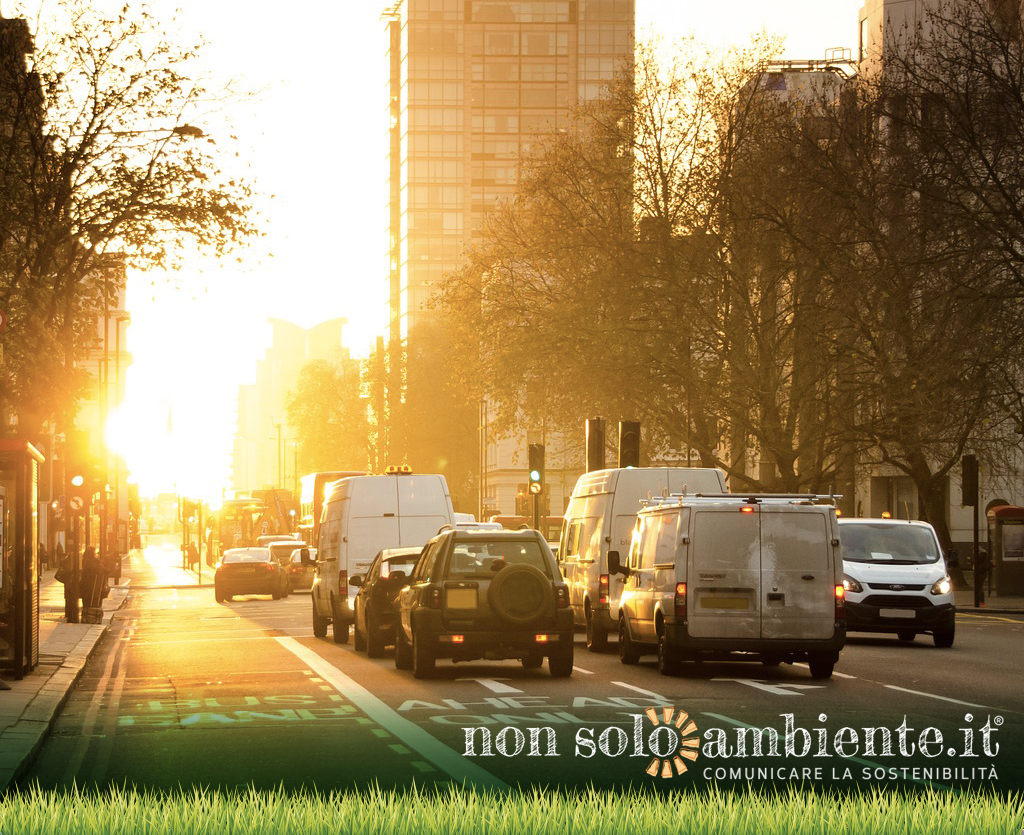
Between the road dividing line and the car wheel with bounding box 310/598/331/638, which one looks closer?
the road dividing line

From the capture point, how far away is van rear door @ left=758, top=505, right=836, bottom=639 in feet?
64.6

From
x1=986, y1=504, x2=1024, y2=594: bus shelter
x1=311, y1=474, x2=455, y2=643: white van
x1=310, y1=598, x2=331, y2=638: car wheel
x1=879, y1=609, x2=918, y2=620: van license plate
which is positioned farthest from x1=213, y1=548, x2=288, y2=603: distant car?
x1=879, y1=609, x2=918, y2=620: van license plate

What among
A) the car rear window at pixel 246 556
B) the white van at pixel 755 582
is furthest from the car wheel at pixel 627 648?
the car rear window at pixel 246 556

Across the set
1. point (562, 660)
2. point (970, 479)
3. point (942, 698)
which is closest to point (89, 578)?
point (562, 660)

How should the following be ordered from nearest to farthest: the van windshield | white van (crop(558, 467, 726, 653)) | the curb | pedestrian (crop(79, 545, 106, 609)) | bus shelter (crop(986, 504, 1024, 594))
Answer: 1. the curb
2. white van (crop(558, 467, 726, 653))
3. the van windshield
4. pedestrian (crop(79, 545, 106, 609))
5. bus shelter (crop(986, 504, 1024, 594))

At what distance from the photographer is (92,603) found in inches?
1467

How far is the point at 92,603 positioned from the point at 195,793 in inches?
1126

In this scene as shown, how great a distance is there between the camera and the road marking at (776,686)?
58.3 feet

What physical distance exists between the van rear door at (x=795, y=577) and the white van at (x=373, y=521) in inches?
422

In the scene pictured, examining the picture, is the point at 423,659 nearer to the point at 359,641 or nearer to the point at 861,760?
the point at 359,641

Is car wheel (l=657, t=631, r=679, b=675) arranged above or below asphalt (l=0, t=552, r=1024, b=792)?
above

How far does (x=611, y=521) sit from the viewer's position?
25172mm

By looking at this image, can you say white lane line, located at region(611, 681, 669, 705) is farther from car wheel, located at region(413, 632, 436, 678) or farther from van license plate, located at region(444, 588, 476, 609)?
car wheel, located at region(413, 632, 436, 678)

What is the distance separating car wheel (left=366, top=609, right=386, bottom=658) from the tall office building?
120m
